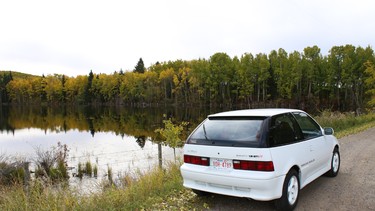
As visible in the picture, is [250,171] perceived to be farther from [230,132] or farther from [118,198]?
[118,198]

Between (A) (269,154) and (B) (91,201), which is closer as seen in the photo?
(A) (269,154)

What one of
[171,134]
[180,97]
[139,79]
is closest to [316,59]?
[180,97]

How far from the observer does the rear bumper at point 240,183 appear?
14.2 feet

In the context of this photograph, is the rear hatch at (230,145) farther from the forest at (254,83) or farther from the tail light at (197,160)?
the forest at (254,83)

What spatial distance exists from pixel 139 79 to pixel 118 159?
274ft

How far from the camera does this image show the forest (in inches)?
2313

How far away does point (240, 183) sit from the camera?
443cm

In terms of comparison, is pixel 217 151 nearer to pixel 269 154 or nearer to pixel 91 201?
pixel 269 154

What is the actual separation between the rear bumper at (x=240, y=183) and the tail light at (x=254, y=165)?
0.20 ft

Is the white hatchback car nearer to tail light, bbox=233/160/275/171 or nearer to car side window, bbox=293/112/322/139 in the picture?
tail light, bbox=233/160/275/171

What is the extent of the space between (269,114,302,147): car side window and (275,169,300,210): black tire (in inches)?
21.7

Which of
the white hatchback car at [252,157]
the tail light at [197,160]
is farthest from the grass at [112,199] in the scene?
the tail light at [197,160]

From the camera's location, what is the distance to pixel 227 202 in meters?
5.31

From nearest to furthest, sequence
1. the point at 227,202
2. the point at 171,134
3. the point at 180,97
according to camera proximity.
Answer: the point at 227,202 < the point at 171,134 < the point at 180,97
